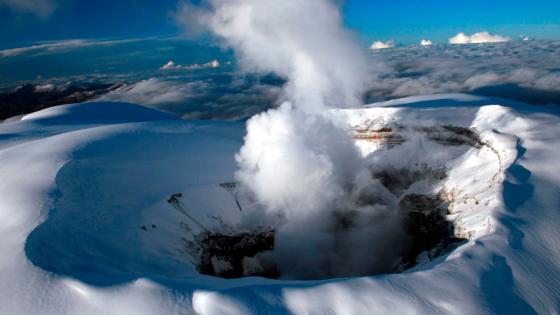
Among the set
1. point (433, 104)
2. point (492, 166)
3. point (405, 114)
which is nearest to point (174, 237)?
point (492, 166)

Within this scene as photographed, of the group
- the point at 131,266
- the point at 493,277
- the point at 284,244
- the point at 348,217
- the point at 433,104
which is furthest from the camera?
the point at 433,104

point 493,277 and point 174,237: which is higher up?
point 493,277

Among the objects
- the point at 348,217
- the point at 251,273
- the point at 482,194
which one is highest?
the point at 482,194

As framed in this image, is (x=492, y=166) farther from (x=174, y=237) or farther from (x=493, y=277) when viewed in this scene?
(x=174, y=237)

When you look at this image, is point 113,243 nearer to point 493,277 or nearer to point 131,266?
point 131,266

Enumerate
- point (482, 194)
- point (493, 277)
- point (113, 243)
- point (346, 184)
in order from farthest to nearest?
1. point (346, 184)
2. point (482, 194)
3. point (113, 243)
4. point (493, 277)

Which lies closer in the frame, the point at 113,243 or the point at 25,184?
the point at 113,243
